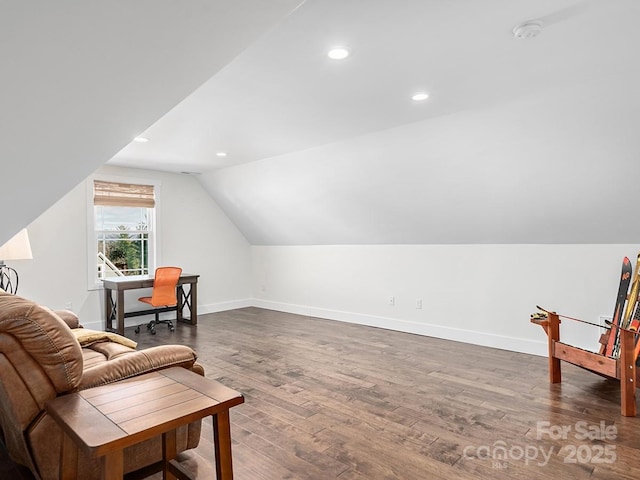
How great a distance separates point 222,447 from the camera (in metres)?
1.74

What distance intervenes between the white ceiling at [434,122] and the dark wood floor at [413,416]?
1599mm

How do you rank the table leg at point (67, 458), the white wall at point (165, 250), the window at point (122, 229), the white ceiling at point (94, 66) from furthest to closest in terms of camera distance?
the window at point (122, 229), the white wall at point (165, 250), the table leg at point (67, 458), the white ceiling at point (94, 66)

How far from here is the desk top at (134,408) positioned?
1444 mm

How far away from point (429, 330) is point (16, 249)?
15.4 ft

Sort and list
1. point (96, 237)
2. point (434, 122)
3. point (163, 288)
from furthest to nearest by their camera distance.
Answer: point (96, 237), point (163, 288), point (434, 122)

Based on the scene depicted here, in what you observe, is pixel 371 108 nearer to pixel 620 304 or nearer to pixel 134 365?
pixel 134 365

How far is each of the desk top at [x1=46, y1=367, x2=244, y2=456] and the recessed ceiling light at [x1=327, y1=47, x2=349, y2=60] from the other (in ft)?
6.55

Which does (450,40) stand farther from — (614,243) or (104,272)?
(104,272)

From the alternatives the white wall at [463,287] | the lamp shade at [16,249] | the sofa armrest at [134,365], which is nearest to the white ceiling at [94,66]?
the sofa armrest at [134,365]

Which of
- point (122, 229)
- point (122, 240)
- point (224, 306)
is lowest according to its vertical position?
point (224, 306)

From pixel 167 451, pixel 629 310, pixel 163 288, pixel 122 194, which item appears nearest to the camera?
pixel 167 451

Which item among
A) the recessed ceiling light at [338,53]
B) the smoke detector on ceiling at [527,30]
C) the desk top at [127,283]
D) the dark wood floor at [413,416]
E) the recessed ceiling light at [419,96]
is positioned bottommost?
the dark wood floor at [413,416]

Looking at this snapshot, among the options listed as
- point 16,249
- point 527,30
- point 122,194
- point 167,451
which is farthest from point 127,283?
point 527,30

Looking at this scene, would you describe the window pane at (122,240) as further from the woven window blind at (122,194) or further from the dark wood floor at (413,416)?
the dark wood floor at (413,416)
